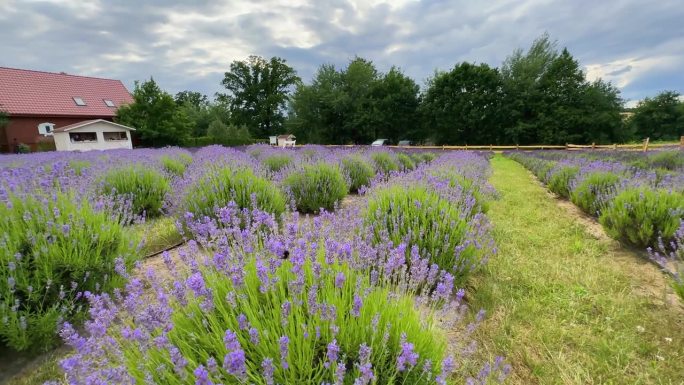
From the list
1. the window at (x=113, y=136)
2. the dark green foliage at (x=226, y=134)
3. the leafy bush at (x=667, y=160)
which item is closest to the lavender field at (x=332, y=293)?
the leafy bush at (x=667, y=160)

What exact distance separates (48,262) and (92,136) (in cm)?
3136

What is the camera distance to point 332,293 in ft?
4.83

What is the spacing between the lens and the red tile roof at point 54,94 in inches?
1014

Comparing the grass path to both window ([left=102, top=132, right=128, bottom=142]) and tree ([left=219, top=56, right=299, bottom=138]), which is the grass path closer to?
window ([left=102, top=132, right=128, bottom=142])

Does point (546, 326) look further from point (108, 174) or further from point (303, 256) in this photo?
point (108, 174)

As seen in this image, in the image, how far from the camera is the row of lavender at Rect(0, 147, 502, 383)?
122cm

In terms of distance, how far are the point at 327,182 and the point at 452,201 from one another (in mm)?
2404

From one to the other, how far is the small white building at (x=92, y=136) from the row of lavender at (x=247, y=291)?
27.1m

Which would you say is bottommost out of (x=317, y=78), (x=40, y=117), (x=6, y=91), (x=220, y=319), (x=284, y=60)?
(x=220, y=319)

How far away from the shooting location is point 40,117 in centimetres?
2631

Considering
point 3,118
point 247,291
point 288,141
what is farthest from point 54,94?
point 247,291

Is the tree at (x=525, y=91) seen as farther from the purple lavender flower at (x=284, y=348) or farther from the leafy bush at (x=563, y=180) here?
the purple lavender flower at (x=284, y=348)

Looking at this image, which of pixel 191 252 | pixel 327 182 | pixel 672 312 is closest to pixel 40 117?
pixel 327 182

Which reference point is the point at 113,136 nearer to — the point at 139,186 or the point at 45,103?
the point at 45,103
